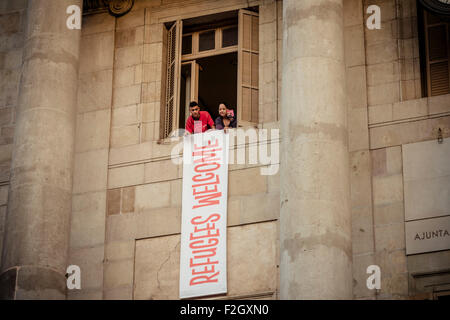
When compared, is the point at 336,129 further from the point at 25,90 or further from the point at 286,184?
the point at 25,90

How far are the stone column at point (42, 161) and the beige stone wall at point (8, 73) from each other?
244 centimetres

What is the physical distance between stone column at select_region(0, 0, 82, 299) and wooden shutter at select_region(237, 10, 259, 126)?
3.70 m

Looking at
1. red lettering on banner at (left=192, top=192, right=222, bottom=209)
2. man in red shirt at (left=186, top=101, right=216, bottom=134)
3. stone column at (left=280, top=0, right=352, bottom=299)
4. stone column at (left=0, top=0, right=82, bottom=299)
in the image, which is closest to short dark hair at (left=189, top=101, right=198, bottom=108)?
man in red shirt at (left=186, top=101, right=216, bottom=134)

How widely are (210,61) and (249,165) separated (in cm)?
350

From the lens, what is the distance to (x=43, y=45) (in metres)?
27.0

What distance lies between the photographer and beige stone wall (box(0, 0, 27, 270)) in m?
28.7

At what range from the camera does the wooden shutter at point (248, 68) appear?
27.8 m

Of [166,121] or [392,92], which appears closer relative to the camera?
[392,92]

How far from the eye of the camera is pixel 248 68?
28250 mm

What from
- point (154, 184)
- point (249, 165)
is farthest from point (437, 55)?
point (154, 184)

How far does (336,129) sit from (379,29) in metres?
4.45

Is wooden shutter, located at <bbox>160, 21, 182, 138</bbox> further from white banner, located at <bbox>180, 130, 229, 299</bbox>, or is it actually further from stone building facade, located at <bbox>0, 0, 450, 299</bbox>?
white banner, located at <bbox>180, 130, 229, 299</bbox>

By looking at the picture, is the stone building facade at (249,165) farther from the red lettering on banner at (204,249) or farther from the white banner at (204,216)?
the red lettering on banner at (204,249)
